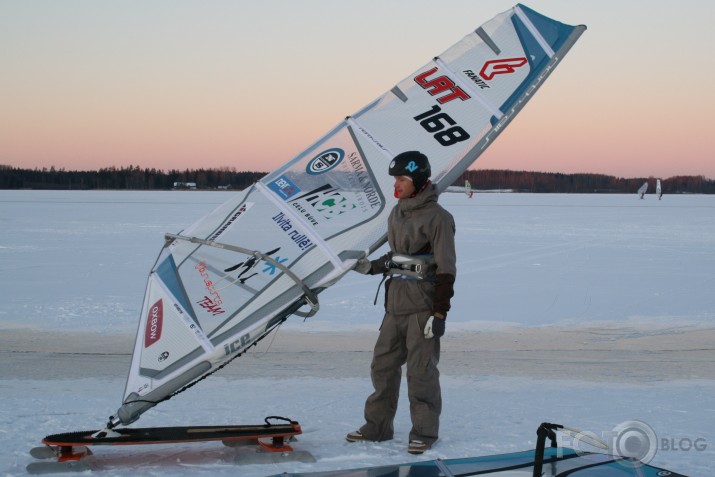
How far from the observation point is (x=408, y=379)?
4391 millimetres

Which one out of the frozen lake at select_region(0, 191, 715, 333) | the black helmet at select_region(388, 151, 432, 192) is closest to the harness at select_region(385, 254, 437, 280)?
the black helmet at select_region(388, 151, 432, 192)

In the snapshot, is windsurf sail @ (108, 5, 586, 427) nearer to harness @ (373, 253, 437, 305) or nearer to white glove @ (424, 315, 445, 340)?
harness @ (373, 253, 437, 305)

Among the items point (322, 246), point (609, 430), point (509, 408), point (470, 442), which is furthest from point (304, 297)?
point (609, 430)

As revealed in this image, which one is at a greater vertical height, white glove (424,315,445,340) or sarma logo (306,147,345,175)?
sarma logo (306,147,345,175)

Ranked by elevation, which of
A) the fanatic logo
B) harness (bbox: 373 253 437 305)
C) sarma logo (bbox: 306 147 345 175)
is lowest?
harness (bbox: 373 253 437 305)

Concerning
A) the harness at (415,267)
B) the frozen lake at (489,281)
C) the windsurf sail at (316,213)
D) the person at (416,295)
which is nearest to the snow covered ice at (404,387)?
the frozen lake at (489,281)

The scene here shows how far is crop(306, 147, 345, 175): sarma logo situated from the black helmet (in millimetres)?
538

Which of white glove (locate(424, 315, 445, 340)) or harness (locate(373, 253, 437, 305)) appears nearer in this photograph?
white glove (locate(424, 315, 445, 340))

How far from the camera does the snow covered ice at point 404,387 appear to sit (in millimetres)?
4430

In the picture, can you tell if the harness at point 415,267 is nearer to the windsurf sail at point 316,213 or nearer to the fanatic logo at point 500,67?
the windsurf sail at point 316,213

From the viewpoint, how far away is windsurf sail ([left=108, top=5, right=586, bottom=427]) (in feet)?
14.2

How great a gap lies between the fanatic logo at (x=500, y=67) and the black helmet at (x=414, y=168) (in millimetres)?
862

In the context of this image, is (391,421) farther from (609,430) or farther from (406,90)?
(406,90)

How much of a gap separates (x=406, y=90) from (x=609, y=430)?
2323 mm
